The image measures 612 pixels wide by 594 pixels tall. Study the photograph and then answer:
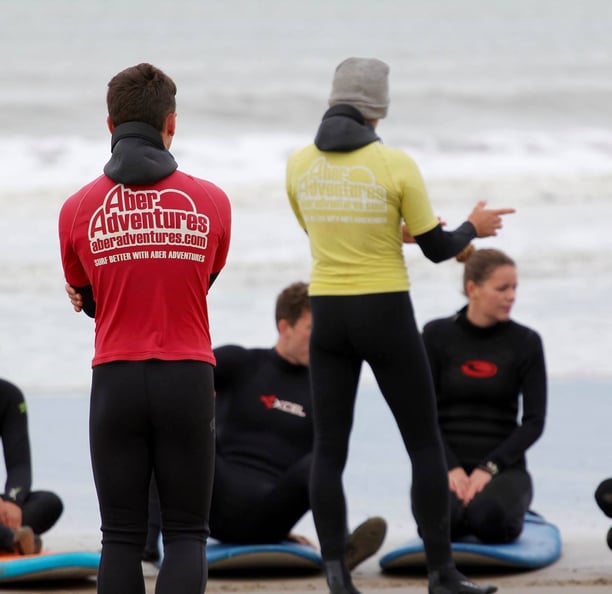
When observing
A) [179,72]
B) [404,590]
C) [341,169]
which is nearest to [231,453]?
[404,590]

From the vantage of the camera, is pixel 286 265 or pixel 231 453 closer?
pixel 231 453

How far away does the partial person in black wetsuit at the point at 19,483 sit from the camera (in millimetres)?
4824

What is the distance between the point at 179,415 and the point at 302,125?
19.3 m

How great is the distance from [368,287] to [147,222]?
1.21 m

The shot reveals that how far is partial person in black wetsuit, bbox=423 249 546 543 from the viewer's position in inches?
194

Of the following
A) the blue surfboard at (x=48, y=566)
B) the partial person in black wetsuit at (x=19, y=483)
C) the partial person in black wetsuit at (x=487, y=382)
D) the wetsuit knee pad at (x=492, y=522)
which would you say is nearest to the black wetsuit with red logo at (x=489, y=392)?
the partial person in black wetsuit at (x=487, y=382)

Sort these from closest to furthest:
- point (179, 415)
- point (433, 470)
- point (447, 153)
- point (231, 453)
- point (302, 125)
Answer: point (179, 415) → point (433, 470) → point (231, 453) → point (447, 153) → point (302, 125)

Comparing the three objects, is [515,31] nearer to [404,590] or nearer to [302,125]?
[302,125]

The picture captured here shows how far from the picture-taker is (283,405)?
5004 millimetres

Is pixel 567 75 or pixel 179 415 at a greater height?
pixel 567 75

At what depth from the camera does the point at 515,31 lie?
98.9ft

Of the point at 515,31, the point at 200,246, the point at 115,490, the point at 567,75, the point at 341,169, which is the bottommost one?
the point at 115,490

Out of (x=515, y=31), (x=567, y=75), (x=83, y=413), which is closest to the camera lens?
(x=83, y=413)

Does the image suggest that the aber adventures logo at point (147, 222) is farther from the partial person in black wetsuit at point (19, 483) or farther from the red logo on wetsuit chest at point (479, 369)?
the red logo on wetsuit chest at point (479, 369)
